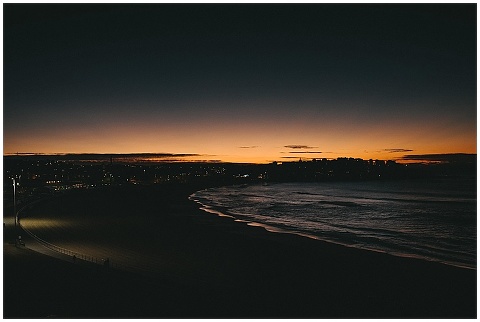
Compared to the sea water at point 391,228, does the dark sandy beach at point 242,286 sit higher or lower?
higher

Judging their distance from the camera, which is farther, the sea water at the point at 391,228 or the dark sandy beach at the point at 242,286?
the sea water at the point at 391,228

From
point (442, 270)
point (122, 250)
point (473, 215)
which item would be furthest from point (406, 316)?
point (473, 215)

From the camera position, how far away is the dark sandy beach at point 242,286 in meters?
13.3

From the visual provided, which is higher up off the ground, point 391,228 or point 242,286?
point 242,286

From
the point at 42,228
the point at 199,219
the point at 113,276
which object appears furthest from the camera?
the point at 199,219

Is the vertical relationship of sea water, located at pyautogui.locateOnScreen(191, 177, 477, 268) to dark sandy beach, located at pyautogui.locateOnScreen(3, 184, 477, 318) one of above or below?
below

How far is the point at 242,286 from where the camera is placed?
16406 millimetres

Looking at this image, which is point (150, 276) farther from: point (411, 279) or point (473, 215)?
point (473, 215)

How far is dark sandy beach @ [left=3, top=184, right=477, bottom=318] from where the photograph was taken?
13273 millimetres

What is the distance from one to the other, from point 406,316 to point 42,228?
25.4 meters

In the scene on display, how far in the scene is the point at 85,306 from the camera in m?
13.0

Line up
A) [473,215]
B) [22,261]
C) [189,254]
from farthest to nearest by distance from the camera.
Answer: [473,215] < [189,254] < [22,261]

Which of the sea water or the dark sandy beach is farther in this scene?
the sea water

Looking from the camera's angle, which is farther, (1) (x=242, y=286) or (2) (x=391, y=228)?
(2) (x=391, y=228)
